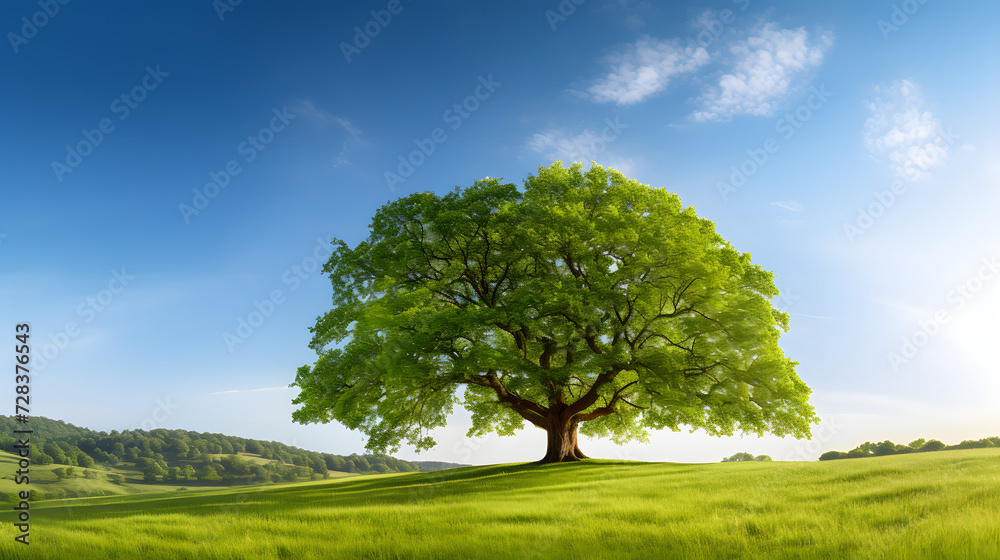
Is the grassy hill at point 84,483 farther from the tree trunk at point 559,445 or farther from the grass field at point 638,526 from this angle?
the grass field at point 638,526

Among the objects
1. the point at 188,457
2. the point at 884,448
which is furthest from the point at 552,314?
the point at 188,457

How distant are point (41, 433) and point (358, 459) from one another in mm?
77329

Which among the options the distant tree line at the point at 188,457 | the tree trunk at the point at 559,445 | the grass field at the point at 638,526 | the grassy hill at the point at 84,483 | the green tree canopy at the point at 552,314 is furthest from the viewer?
the distant tree line at the point at 188,457

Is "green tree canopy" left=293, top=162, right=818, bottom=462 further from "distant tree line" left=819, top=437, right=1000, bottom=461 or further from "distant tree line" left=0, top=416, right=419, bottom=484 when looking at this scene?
"distant tree line" left=0, top=416, right=419, bottom=484

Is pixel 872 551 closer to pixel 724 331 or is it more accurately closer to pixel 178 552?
pixel 178 552

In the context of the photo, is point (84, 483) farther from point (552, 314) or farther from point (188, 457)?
point (552, 314)

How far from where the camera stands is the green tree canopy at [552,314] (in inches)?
922

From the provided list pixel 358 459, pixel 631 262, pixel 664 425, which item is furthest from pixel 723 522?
pixel 358 459

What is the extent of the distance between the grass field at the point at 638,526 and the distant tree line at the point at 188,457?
66.9 metres

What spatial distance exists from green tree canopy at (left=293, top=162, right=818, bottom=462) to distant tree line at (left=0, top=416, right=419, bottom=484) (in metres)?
54.2

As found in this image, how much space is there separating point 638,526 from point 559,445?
21178 millimetres

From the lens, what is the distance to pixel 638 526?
9.33m

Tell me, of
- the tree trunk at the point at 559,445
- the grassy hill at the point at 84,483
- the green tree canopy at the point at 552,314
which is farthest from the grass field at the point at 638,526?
the grassy hill at the point at 84,483

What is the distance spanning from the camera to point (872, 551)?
21.8ft
